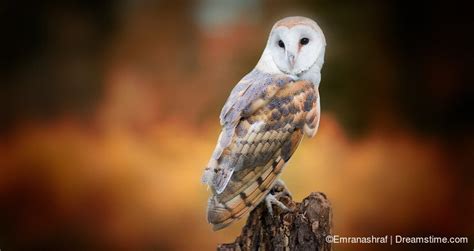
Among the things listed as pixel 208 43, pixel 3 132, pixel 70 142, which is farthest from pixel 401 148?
pixel 3 132

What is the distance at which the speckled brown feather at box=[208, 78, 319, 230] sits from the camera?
1.78m

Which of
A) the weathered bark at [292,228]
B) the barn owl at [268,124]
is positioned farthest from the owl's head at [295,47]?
the weathered bark at [292,228]

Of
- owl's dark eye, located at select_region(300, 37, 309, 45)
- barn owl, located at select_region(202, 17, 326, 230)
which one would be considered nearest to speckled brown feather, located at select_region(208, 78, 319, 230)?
barn owl, located at select_region(202, 17, 326, 230)

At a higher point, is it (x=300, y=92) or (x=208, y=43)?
(x=208, y=43)

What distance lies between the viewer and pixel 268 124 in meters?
1.80

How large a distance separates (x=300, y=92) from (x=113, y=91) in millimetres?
746

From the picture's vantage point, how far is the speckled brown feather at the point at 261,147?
5.85 feet

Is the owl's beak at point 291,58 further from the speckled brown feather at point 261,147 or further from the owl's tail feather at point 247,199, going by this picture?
the owl's tail feather at point 247,199

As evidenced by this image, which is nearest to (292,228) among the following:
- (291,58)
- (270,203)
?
(270,203)

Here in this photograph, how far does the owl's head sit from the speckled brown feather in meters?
0.06

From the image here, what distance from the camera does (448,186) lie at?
2.27m

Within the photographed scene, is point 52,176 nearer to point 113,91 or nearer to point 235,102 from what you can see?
point 113,91

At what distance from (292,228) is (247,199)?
6.5 inches

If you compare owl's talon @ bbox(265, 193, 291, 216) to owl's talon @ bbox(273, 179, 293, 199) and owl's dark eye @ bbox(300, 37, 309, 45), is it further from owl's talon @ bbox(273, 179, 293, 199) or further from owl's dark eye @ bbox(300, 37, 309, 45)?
owl's dark eye @ bbox(300, 37, 309, 45)
